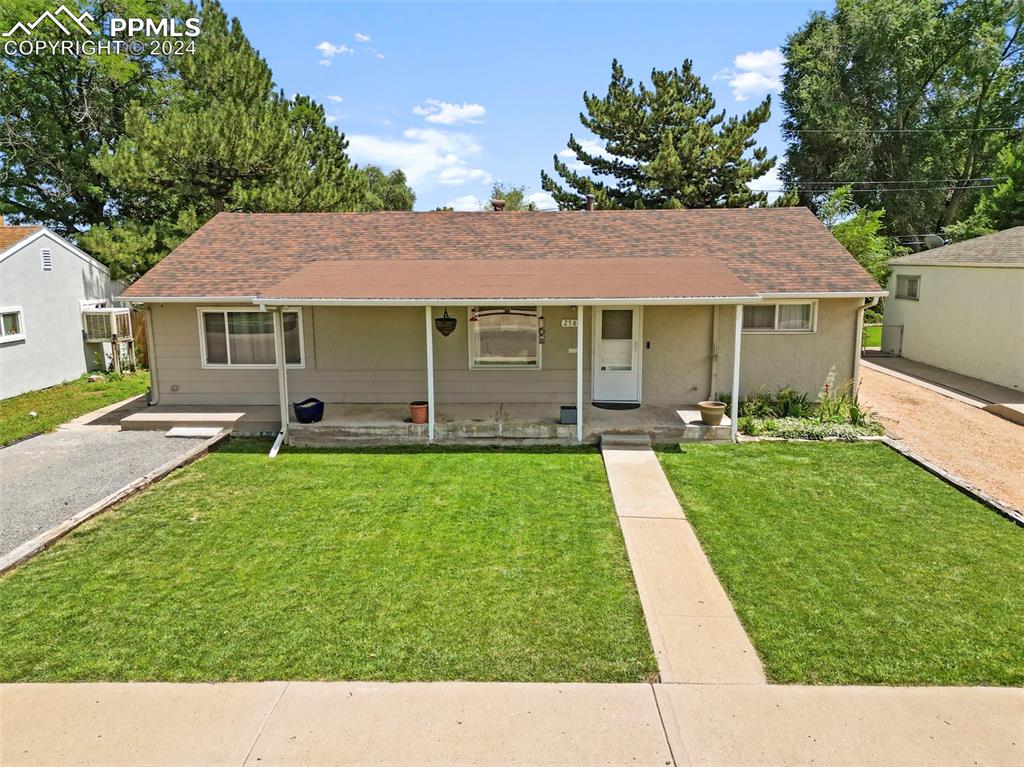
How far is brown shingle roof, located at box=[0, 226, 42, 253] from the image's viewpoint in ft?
50.3

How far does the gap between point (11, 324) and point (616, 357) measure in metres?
14.0

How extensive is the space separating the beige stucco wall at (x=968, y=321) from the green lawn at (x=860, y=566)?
7.65 meters

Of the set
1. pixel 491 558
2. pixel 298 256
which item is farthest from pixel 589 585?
pixel 298 256

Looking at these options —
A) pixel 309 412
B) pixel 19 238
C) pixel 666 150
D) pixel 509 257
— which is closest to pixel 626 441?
pixel 509 257

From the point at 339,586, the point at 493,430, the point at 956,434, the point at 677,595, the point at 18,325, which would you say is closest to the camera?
the point at 677,595

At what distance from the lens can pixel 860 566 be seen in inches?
251

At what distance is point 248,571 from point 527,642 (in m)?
2.99

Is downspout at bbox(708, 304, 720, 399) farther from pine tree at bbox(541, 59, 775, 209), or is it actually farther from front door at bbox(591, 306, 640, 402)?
pine tree at bbox(541, 59, 775, 209)

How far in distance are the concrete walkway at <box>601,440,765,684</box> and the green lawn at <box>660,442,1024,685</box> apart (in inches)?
6.2

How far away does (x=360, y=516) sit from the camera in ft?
25.4

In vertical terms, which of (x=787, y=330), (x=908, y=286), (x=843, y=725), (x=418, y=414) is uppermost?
(x=908, y=286)

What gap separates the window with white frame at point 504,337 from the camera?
39.5ft

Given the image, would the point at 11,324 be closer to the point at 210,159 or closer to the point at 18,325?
the point at 18,325

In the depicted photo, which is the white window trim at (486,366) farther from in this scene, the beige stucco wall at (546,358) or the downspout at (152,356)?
the downspout at (152,356)
